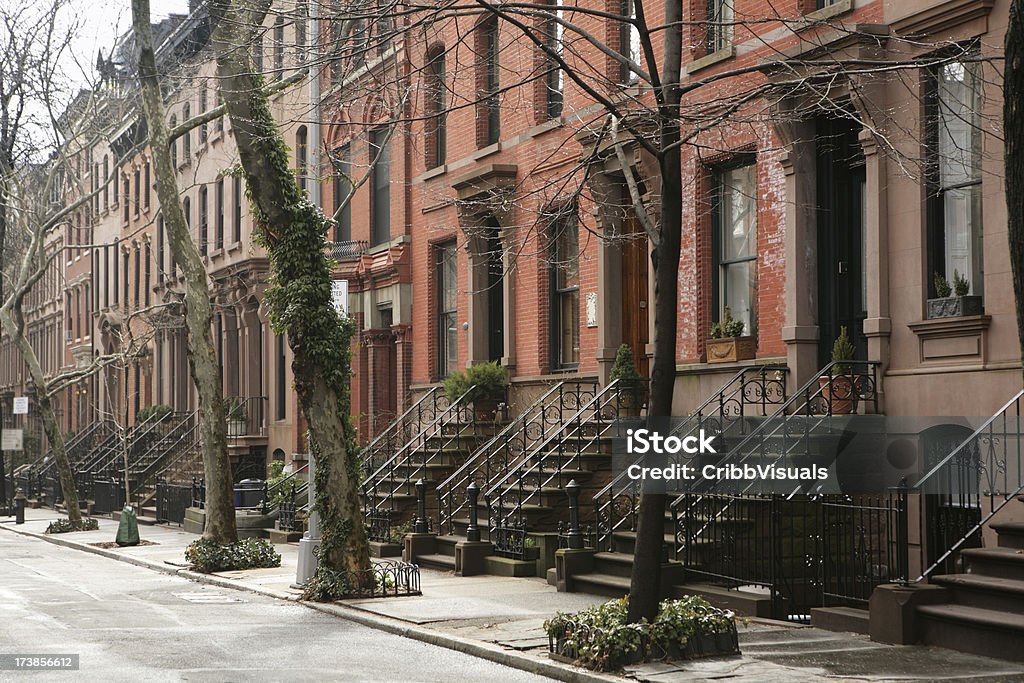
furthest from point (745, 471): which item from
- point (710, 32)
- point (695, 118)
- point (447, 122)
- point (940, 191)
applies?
point (447, 122)

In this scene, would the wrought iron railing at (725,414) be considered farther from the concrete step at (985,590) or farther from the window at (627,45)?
the window at (627,45)

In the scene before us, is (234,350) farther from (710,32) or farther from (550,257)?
(710,32)

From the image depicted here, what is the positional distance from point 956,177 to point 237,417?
24213 millimetres

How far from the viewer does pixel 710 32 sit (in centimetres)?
1923

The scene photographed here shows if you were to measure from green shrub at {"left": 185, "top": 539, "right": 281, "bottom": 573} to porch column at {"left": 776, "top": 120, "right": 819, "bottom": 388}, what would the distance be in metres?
9.17

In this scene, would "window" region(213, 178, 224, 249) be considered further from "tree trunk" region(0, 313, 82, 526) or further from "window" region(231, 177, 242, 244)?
"tree trunk" region(0, 313, 82, 526)

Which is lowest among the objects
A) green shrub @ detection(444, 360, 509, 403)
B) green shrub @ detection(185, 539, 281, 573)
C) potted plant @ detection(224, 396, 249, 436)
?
green shrub @ detection(185, 539, 281, 573)

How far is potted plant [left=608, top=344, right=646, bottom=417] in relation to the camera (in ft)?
65.2

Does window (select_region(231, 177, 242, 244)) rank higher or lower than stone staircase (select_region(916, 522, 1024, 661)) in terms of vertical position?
higher

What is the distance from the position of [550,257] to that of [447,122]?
5253 mm

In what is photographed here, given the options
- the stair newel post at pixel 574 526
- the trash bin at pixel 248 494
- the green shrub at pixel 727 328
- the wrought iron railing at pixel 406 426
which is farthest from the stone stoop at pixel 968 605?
the trash bin at pixel 248 494

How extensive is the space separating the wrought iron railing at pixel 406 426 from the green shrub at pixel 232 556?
3.84 meters

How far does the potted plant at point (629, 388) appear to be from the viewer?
19.9 meters

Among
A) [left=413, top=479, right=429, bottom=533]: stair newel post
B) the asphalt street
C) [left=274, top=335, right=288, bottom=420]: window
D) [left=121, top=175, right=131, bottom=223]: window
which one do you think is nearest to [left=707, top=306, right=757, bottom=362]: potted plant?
[left=413, top=479, right=429, bottom=533]: stair newel post
